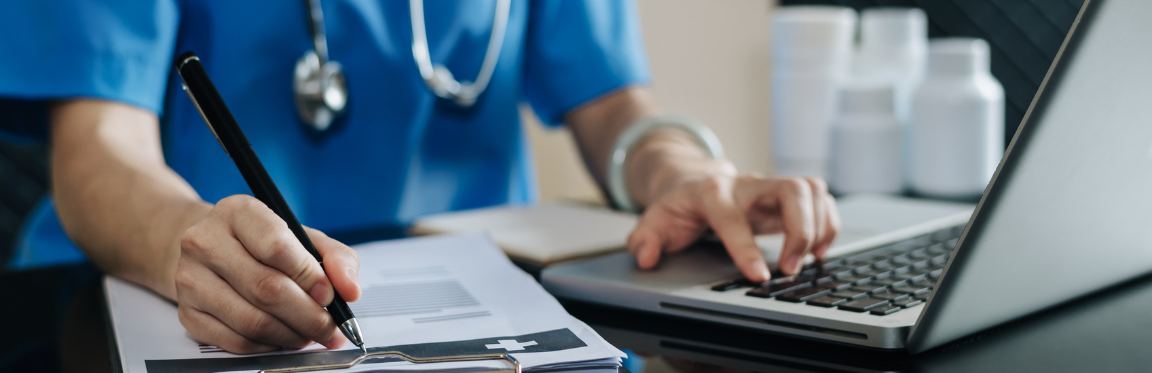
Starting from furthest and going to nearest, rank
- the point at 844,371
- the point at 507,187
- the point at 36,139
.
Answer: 1. the point at 507,187
2. the point at 36,139
3. the point at 844,371

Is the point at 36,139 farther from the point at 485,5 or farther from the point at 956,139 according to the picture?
the point at 956,139

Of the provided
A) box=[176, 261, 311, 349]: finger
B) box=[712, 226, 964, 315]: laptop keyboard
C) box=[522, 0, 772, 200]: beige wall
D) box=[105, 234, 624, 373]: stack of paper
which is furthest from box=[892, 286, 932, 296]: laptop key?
box=[522, 0, 772, 200]: beige wall

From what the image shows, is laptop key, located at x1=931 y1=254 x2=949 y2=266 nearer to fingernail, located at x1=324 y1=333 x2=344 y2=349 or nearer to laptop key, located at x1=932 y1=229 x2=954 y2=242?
laptop key, located at x1=932 y1=229 x2=954 y2=242

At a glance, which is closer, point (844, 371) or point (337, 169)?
point (844, 371)

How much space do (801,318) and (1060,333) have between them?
0.36ft

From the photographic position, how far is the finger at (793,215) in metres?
0.43

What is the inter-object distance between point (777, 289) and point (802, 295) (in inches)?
0.7

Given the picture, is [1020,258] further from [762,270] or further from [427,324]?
[427,324]

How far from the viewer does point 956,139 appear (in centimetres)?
73

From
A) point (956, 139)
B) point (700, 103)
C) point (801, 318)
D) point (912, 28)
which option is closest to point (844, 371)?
point (801, 318)

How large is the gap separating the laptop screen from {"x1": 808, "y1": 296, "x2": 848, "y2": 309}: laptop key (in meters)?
0.04

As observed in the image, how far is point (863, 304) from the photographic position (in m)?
0.35

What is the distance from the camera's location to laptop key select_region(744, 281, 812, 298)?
38cm

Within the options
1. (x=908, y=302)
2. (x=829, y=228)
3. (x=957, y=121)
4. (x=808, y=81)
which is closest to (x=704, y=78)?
(x=808, y=81)
